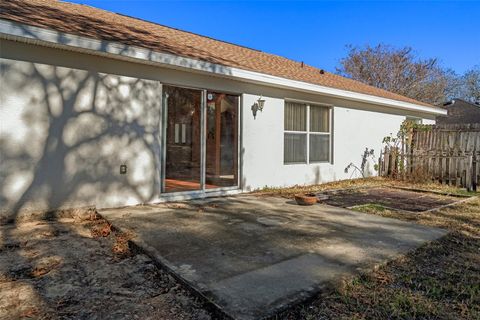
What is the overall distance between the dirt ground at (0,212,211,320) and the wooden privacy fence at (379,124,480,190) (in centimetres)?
854

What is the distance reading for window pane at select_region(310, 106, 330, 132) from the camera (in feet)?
28.9

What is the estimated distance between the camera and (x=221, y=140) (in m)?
6.90

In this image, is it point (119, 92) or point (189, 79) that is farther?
point (189, 79)

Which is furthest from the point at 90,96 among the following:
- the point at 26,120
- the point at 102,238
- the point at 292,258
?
the point at 292,258

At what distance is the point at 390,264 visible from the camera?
10.6ft

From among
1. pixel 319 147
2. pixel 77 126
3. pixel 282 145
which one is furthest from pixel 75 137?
pixel 319 147

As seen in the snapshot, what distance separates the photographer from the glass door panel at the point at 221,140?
664cm

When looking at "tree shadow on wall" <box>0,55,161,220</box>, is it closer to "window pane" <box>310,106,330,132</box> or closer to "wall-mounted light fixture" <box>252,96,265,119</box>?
"wall-mounted light fixture" <box>252,96,265,119</box>

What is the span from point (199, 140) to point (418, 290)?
4.60m

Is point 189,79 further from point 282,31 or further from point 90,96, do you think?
point 282,31

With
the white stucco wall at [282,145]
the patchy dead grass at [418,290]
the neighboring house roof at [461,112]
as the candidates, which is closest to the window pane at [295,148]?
the white stucco wall at [282,145]

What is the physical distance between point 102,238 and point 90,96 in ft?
7.62

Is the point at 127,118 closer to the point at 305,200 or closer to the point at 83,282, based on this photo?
the point at 83,282

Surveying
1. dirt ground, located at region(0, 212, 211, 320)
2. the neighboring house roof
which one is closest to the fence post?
dirt ground, located at region(0, 212, 211, 320)
